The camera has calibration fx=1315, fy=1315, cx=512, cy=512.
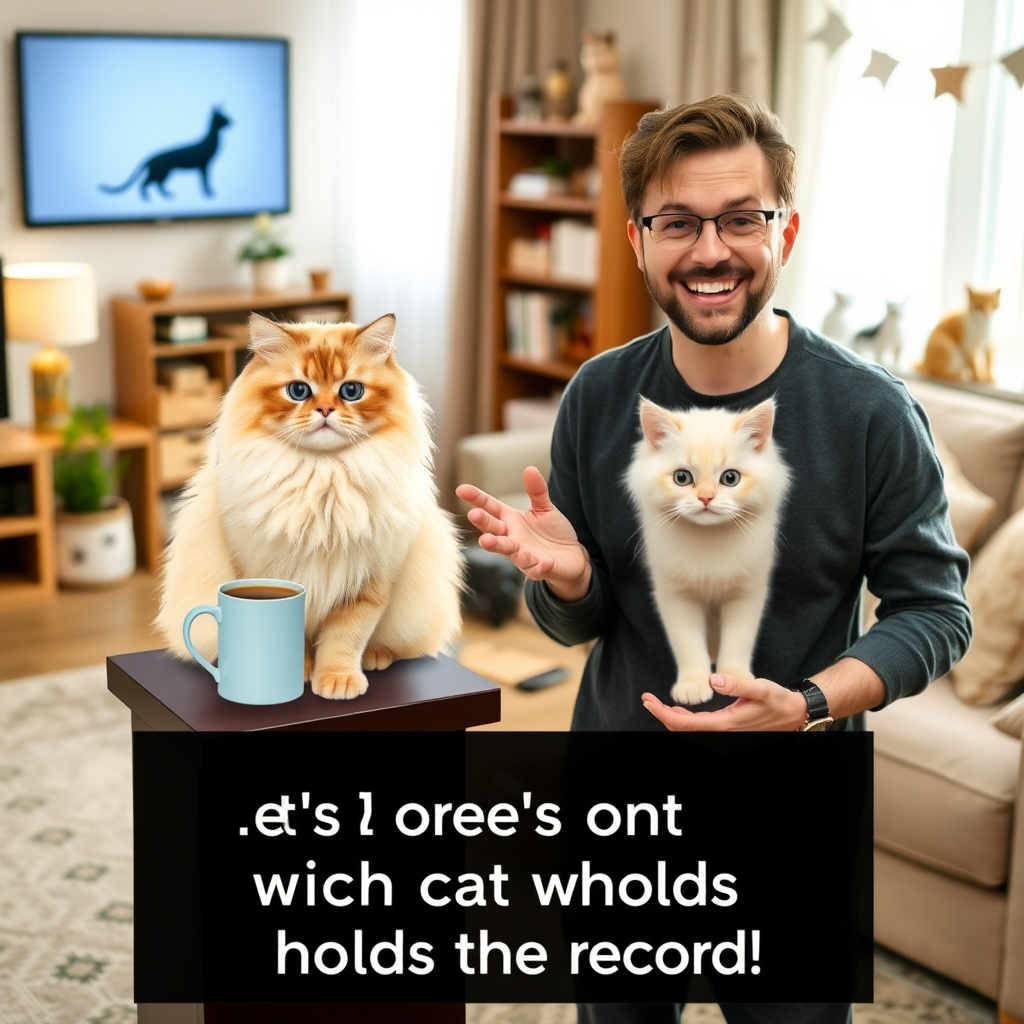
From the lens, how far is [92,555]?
4367mm

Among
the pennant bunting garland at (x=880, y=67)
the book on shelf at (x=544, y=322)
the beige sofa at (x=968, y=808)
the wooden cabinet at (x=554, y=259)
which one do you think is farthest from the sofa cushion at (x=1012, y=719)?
the book on shelf at (x=544, y=322)

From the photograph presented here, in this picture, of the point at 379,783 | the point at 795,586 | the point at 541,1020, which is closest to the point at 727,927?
the point at 795,586

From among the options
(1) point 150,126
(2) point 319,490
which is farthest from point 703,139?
(1) point 150,126

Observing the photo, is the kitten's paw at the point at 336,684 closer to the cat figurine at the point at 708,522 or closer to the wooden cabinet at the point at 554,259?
the cat figurine at the point at 708,522

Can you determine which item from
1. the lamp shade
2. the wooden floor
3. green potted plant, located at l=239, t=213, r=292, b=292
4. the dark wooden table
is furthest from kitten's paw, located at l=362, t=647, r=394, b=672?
green potted plant, located at l=239, t=213, r=292, b=292

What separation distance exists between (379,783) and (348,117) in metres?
4.51

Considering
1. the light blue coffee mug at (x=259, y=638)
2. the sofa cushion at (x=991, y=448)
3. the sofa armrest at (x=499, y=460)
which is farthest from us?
the sofa armrest at (x=499, y=460)

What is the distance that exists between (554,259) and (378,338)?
3.62m

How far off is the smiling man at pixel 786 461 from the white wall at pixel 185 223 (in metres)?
3.78

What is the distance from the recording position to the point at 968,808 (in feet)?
7.28

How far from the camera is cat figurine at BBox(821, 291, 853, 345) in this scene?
3566mm

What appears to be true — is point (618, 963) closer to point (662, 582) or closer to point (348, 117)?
point (662, 582)

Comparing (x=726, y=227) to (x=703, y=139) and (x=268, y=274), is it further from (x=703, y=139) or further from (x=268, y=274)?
(x=268, y=274)

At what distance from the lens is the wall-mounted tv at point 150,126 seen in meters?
4.47
